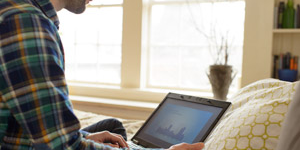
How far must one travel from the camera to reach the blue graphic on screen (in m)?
1.36

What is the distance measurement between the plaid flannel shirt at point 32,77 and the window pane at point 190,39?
116 inches

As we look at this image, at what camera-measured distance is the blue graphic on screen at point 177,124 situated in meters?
1.36

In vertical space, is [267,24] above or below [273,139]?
above

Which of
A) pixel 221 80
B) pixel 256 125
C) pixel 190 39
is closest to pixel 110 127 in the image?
pixel 256 125

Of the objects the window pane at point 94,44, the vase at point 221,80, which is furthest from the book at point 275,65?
the window pane at point 94,44

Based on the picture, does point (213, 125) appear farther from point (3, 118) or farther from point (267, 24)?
point (267, 24)

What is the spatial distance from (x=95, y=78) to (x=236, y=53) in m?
1.97

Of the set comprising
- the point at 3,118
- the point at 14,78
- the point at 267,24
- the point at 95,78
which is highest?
the point at 267,24

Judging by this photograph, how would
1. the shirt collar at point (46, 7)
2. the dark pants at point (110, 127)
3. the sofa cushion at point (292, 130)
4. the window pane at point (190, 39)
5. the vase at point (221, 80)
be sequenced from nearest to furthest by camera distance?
the sofa cushion at point (292, 130)
the shirt collar at point (46, 7)
the dark pants at point (110, 127)
the vase at point (221, 80)
the window pane at point (190, 39)

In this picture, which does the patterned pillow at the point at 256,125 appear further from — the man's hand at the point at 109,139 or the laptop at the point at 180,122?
the man's hand at the point at 109,139

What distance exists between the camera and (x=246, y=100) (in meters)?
1.47

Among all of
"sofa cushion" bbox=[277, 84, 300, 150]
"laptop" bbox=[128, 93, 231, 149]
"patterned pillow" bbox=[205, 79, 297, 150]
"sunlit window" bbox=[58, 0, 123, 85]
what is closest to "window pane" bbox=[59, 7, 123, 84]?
"sunlit window" bbox=[58, 0, 123, 85]

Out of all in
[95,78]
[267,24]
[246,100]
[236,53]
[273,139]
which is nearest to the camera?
[273,139]

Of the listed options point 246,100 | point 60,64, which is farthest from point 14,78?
point 246,100
